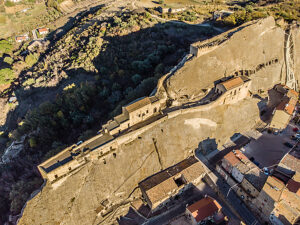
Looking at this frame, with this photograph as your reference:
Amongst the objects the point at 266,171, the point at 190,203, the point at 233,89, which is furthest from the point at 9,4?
the point at 266,171

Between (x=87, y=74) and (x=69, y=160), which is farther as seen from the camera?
(x=87, y=74)

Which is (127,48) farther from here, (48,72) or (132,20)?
(48,72)

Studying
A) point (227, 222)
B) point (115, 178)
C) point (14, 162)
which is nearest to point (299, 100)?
point (227, 222)

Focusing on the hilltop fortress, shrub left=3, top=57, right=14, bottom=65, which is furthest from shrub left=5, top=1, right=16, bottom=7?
the hilltop fortress

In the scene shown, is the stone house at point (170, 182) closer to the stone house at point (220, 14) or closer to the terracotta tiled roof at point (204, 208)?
the terracotta tiled roof at point (204, 208)

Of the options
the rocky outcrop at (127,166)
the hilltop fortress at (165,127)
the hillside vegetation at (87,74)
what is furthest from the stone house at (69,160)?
the hillside vegetation at (87,74)

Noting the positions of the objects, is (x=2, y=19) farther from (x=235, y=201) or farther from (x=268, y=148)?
(x=235, y=201)
